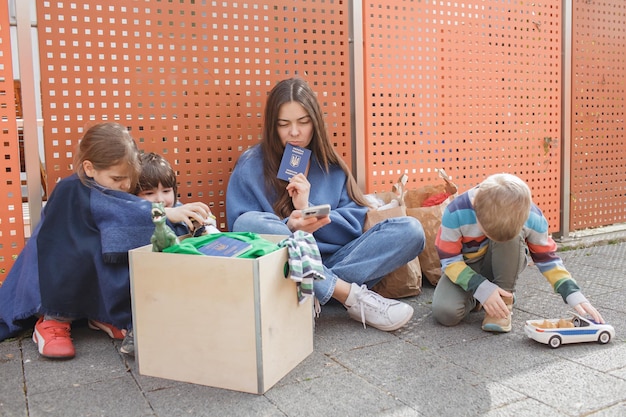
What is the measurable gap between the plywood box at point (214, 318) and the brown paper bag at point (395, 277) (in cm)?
102

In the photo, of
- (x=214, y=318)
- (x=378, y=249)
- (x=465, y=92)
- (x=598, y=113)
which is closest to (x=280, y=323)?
(x=214, y=318)

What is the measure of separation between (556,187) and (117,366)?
3.58 m

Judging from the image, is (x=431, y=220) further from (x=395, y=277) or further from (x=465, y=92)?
(x=465, y=92)

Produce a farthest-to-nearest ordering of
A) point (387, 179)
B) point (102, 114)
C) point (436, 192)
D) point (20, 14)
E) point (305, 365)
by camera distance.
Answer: point (387, 179)
point (436, 192)
point (102, 114)
point (20, 14)
point (305, 365)

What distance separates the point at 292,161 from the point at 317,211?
0.49 m

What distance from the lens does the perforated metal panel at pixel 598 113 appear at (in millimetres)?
4539

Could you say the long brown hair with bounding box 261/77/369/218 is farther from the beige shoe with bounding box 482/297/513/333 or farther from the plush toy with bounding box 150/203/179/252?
the beige shoe with bounding box 482/297/513/333

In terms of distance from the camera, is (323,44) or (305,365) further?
(323,44)

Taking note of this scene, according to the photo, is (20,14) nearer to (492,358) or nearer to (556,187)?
(492,358)

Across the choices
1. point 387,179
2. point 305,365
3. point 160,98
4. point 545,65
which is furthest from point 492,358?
point 545,65

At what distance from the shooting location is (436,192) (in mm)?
3455

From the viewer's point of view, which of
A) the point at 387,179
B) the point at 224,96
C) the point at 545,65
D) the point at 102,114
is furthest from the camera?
the point at 545,65

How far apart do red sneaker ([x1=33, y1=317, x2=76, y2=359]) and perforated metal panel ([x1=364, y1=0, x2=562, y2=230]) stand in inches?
81.1

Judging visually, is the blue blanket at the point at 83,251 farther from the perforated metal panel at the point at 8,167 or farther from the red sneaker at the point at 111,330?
the perforated metal panel at the point at 8,167
